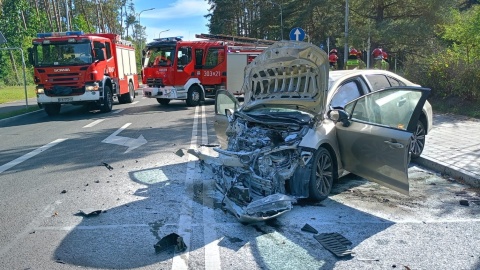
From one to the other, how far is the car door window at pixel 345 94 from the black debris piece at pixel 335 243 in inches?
87.6

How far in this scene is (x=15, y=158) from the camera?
8.34 metres

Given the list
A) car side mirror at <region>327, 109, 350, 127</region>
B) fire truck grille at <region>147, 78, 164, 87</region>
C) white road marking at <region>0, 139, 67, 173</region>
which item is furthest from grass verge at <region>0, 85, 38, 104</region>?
car side mirror at <region>327, 109, 350, 127</region>

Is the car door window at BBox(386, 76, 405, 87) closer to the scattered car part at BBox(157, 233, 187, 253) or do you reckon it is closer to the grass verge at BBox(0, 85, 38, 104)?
the scattered car part at BBox(157, 233, 187, 253)

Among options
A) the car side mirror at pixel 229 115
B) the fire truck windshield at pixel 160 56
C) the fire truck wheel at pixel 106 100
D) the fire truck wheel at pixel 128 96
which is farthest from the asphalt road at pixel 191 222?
the fire truck wheel at pixel 128 96

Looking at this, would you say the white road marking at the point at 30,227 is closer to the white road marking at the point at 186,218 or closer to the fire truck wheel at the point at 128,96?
the white road marking at the point at 186,218

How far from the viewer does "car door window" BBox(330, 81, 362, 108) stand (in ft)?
19.7

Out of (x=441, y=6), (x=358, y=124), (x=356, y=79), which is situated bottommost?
(x=358, y=124)

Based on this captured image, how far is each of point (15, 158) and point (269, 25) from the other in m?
38.6

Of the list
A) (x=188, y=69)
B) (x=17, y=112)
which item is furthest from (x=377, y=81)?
(x=17, y=112)

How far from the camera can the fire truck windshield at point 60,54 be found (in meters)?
14.8

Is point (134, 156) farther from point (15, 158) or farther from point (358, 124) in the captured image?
point (358, 124)

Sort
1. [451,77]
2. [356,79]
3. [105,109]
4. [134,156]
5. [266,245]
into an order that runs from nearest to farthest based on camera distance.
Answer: [266,245] → [356,79] → [134,156] → [451,77] → [105,109]

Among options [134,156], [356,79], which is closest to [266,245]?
[356,79]

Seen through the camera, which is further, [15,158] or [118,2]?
[118,2]
